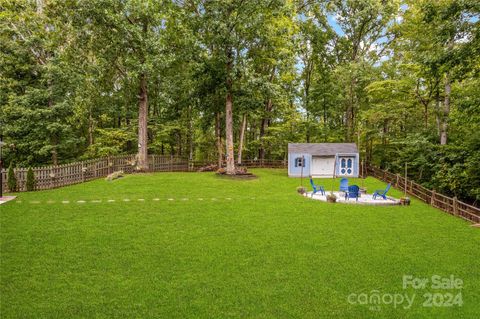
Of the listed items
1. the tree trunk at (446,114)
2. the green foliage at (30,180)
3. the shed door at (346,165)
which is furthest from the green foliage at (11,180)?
the tree trunk at (446,114)

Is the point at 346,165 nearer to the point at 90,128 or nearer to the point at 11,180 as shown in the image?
the point at 11,180

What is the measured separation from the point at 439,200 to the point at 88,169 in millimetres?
20389

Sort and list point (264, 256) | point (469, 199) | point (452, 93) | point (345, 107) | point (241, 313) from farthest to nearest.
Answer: point (345, 107) < point (452, 93) < point (469, 199) < point (264, 256) < point (241, 313)

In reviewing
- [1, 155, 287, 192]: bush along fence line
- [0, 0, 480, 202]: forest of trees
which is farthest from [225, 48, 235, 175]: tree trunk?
[1, 155, 287, 192]: bush along fence line

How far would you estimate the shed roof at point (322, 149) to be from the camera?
1025 inches

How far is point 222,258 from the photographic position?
7.64 m

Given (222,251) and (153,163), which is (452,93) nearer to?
(222,251)

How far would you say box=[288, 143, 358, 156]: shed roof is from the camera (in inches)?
1025

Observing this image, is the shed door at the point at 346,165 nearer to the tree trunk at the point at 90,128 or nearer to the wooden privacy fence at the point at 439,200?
the wooden privacy fence at the point at 439,200

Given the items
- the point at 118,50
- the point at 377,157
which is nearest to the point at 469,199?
the point at 377,157

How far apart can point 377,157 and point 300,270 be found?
2550 centimetres

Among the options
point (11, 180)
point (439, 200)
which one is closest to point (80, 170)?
point (11, 180)

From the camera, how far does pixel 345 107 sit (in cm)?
3575

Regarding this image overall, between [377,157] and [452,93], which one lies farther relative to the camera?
[377,157]
